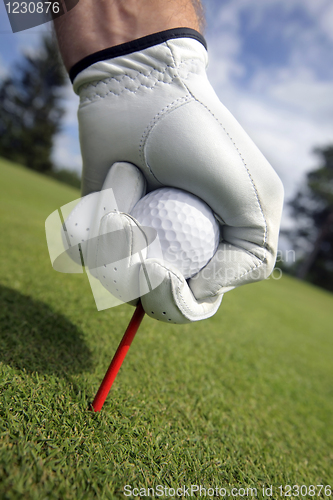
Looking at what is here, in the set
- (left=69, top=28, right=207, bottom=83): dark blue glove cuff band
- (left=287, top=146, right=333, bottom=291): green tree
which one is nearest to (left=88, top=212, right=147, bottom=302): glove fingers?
(left=69, top=28, right=207, bottom=83): dark blue glove cuff band

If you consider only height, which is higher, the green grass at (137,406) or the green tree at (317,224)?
the green grass at (137,406)

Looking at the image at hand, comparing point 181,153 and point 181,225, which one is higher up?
point 181,153

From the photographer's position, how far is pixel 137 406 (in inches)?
46.3

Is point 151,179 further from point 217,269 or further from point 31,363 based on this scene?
point 31,363

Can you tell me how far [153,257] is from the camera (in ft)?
3.11

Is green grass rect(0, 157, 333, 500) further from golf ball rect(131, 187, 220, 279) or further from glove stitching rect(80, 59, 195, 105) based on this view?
glove stitching rect(80, 59, 195, 105)

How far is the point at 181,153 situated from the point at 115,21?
47 centimetres

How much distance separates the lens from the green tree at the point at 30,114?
26.6 metres

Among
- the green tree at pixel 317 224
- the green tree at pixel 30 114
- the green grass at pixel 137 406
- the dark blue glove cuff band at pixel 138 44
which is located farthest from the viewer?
the green tree at pixel 30 114

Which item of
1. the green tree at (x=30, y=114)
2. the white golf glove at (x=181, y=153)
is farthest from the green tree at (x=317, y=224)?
the white golf glove at (x=181, y=153)

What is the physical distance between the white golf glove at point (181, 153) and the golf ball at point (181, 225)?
32mm

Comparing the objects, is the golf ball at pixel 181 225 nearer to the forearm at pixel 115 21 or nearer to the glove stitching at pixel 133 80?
the glove stitching at pixel 133 80

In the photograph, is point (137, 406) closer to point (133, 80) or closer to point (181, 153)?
point (181, 153)

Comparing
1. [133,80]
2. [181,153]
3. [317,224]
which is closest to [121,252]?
[181,153]
